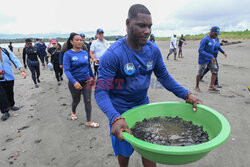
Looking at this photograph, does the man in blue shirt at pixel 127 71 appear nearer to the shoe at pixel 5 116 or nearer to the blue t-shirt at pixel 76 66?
the blue t-shirt at pixel 76 66

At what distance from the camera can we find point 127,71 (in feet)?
4.51

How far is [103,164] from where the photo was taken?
2.31m

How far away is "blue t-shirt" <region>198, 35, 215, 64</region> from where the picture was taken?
14.9 feet

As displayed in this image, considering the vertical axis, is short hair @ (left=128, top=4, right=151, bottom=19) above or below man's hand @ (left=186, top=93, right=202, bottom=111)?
above

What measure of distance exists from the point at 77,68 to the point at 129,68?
6.30 feet

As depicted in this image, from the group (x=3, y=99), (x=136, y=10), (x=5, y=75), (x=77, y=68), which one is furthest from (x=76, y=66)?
(x=3, y=99)

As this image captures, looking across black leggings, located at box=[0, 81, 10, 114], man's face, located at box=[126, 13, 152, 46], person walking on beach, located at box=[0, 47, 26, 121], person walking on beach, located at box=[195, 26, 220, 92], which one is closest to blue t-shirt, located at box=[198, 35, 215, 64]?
person walking on beach, located at box=[195, 26, 220, 92]

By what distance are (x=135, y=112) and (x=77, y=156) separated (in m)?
1.53

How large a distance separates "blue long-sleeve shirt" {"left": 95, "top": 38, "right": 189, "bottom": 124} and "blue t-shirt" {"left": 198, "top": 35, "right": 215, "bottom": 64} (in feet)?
11.5

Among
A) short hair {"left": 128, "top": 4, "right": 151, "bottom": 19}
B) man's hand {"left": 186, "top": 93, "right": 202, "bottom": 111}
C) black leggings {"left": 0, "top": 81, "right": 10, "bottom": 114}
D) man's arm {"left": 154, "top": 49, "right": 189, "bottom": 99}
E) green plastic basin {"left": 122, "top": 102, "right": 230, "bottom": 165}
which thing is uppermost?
short hair {"left": 128, "top": 4, "right": 151, "bottom": 19}

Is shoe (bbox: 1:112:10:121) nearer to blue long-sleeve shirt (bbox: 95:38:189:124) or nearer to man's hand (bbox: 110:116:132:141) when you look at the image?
blue long-sleeve shirt (bbox: 95:38:189:124)

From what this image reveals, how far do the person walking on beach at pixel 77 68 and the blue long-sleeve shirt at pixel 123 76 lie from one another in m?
1.53

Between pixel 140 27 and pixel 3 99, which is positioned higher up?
pixel 140 27

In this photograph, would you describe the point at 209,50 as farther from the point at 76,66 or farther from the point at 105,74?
the point at 105,74
